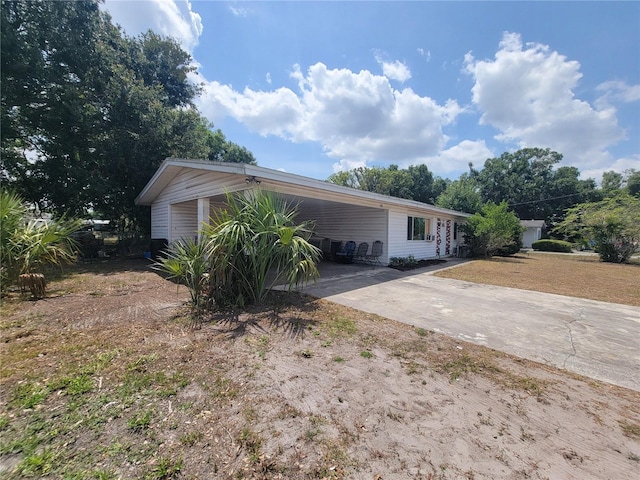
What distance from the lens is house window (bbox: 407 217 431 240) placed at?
39.4ft

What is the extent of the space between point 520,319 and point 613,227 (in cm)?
1617

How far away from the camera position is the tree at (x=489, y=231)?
1442 centimetres

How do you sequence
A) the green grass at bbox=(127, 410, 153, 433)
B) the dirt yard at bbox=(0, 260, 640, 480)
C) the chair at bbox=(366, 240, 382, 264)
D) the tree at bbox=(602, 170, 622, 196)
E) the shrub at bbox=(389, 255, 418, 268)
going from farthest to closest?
the tree at bbox=(602, 170, 622, 196)
the chair at bbox=(366, 240, 382, 264)
the shrub at bbox=(389, 255, 418, 268)
the green grass at bbox=(127, 410, 153, 433)
the dirt yard at bbox=(0, 260, 640, 480)

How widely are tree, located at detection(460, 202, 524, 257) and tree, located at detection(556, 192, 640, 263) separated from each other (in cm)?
416

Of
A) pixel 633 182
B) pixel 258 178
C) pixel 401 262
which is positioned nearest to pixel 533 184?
pixel 633 182

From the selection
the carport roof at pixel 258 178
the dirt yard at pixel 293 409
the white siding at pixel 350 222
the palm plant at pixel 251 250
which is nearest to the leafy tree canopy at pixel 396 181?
the white siding at pixel 350 222

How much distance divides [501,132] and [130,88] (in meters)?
23.9

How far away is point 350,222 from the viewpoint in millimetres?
11984

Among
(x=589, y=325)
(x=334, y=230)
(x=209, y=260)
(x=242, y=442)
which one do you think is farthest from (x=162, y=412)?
(x=334, y=230)

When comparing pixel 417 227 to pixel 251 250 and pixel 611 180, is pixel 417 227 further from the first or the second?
pixel 611 180

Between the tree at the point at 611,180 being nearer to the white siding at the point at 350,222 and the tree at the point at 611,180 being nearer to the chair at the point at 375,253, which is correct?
the white siding at the point at 350,222

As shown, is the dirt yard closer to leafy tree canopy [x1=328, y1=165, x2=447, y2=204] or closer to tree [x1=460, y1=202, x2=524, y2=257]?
tree [x1=460, y1=202, x2=524, y2=257]

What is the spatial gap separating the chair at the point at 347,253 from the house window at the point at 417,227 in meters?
2.69

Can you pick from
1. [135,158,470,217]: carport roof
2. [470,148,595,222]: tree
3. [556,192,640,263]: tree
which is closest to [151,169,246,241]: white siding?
[135,158,470,217]: carport roof
